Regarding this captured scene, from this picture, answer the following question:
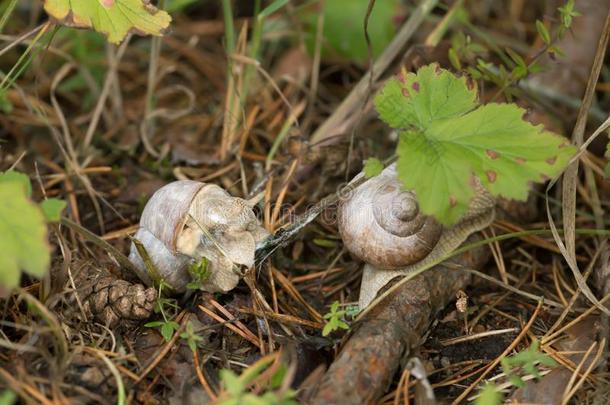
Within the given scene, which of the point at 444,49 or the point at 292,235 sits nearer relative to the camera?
the point at 292,235

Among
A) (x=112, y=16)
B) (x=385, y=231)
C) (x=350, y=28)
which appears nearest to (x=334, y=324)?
(x=385, y=231)

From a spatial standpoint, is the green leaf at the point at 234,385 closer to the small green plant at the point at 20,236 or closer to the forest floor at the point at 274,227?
the forest floor at the point at 274,227

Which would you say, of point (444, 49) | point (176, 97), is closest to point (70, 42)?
point (176, 97)

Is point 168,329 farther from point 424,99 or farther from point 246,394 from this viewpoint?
point 424,99

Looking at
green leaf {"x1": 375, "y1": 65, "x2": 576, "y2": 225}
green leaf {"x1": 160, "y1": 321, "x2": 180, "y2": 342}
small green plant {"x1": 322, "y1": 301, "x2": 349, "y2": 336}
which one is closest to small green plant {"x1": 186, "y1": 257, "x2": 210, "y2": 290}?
green leaf {"x1": 160, "y1": 321, "x2": 180, "y2": 342}

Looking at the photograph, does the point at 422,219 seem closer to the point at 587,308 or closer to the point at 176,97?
the point at 587,308

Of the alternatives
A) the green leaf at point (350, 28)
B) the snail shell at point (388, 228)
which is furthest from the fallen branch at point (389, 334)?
the green leaf at point (350, 28)
